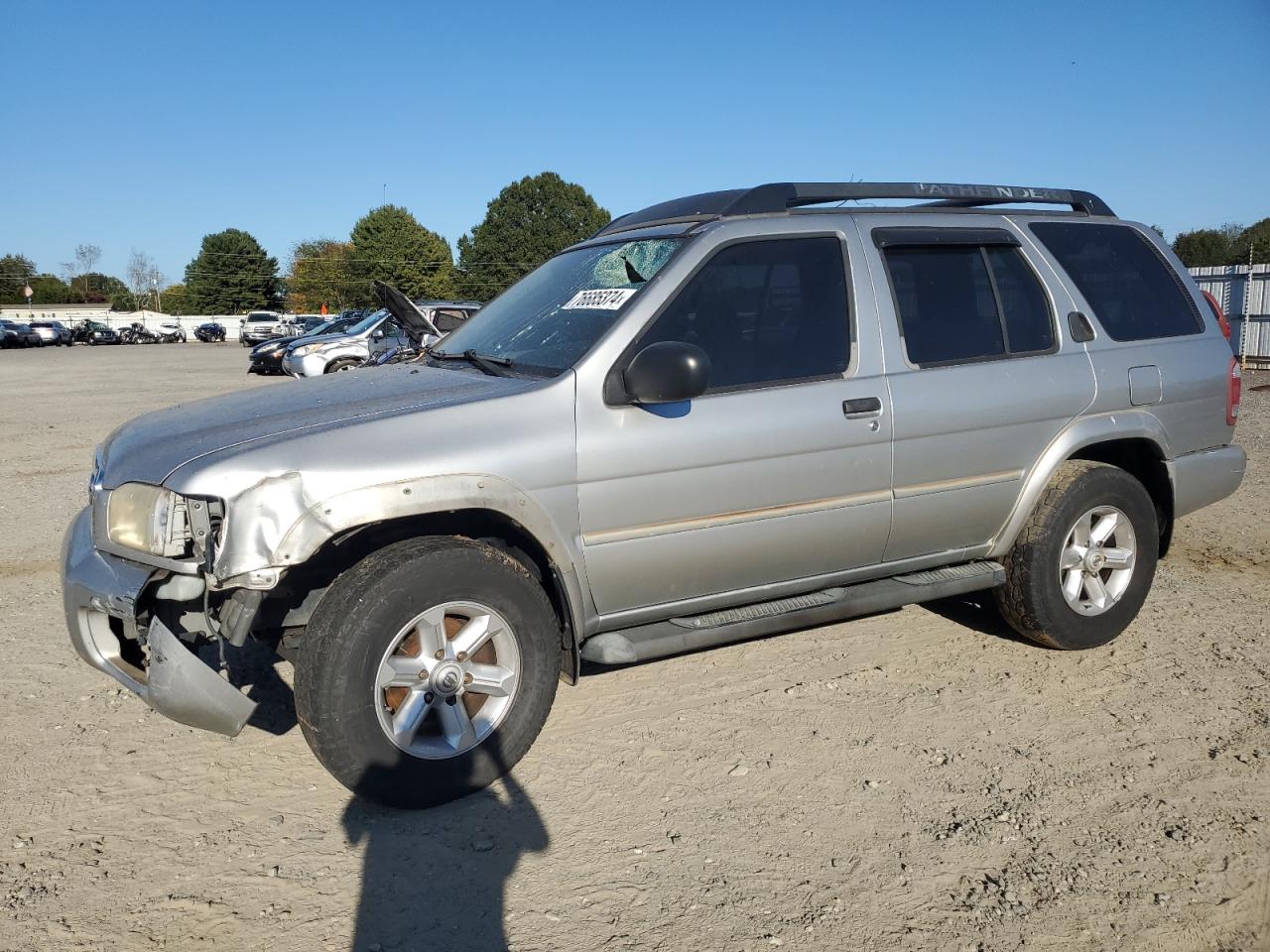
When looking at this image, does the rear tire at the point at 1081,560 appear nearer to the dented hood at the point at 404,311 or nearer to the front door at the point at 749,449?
the front door at the point at 749,449

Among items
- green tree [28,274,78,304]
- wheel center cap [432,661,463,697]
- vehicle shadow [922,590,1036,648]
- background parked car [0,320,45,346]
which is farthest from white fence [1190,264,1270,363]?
green tree [28,274,78,304]

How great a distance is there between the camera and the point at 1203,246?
44.8 metres

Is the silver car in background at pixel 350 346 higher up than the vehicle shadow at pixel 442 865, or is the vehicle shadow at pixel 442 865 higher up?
the silver car in background at pixel 350 346

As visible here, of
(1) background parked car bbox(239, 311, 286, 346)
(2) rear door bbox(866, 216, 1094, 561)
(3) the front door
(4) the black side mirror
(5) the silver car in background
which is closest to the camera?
(4) the black side mirror

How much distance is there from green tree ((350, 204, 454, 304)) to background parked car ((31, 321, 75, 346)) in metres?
30.1

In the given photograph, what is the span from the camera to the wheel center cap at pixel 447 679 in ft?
10.8

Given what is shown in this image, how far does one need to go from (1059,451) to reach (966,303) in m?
0.80

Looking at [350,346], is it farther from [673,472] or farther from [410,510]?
[410,510]

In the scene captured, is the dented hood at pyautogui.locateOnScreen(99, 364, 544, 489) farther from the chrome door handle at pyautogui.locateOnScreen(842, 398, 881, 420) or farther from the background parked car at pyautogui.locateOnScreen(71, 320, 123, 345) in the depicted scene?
the background parked car at pyautogui.locateOnScreen(71, 320, 123, 345)

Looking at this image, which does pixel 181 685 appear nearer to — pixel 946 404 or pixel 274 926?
pixel 274 926

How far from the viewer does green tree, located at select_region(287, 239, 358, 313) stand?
8956 centimetres

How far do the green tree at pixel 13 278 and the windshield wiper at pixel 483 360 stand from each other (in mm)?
116066

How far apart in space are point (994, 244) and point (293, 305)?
10704cm

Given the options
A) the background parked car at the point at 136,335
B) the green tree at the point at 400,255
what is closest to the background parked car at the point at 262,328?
the background parked car at the point at 136,335
